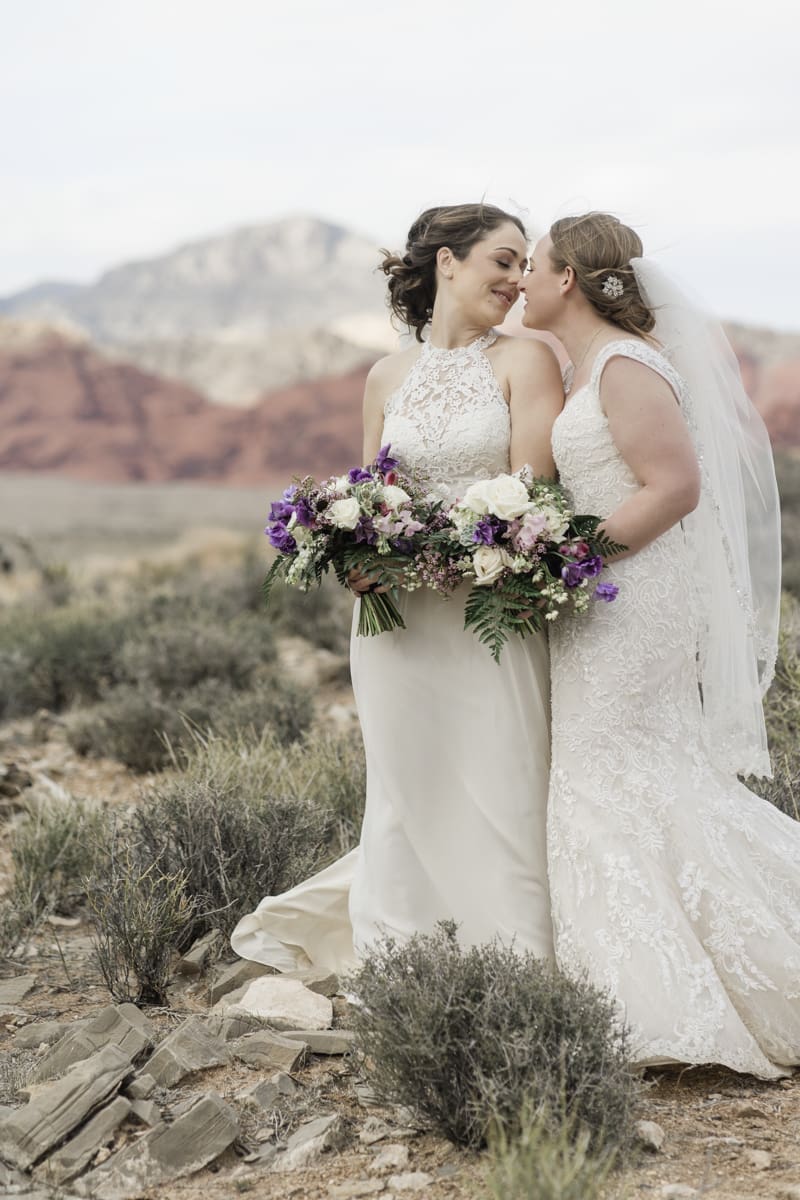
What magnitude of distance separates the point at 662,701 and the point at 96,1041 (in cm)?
205

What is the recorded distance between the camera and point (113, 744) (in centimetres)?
832

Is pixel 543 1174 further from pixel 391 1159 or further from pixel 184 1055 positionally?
pixel 184 1055

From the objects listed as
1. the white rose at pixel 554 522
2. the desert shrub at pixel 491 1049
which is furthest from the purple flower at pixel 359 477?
the desert shrub at pixel 491 1049

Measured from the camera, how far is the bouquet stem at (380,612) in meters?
4.14

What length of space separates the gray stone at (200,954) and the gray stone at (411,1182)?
1720 millimetres

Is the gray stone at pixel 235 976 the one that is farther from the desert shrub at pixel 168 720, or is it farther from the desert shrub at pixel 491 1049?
the desert shrub at pixel 168 720

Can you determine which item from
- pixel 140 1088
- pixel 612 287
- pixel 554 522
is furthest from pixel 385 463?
pixel 140 1088

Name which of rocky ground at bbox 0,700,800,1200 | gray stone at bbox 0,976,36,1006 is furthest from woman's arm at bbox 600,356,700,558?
gray stone at bbox 0,976,36,1006

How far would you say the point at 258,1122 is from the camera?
A: 336cm

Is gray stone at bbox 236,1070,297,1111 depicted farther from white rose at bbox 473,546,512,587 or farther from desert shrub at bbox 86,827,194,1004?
white rose at bbox 473,546,512,587

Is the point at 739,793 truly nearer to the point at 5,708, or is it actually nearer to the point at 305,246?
the point at 5,708

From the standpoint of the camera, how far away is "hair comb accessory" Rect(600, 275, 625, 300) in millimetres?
4129

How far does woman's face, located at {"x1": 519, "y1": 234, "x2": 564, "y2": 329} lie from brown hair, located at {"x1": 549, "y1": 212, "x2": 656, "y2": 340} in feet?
0.10

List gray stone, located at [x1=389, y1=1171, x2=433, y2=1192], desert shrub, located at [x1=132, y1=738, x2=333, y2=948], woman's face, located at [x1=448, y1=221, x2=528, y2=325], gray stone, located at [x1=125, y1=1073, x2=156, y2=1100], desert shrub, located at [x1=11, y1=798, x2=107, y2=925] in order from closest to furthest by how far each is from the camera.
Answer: gray stone, located at [x1=389, y1=1171, x2=433, y2=1192], gray stone, located at [x1=125, y1=1073, x2=156, y2=1100], woman's face, located at [x1=448, y1=221, x2=528, y2=325], desert shrub, located at [x1=132, y1=738, x2=333, y2=948], desert shrub, located at [x1=11, y1=798, x2=107, y2=925]
